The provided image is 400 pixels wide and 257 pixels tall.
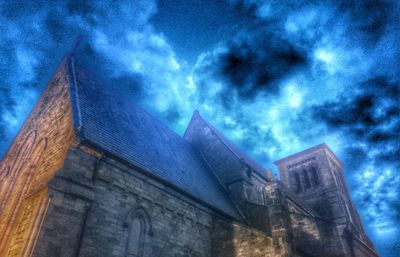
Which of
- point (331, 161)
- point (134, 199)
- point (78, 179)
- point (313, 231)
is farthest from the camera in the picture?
point (331, 161)

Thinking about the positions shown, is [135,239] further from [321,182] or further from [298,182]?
[298,182]

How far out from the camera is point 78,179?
8633mm

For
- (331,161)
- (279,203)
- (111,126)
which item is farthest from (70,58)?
(331,161)

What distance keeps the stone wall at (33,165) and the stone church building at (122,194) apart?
0.06 meters

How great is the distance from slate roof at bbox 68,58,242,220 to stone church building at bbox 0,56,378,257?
0.07m

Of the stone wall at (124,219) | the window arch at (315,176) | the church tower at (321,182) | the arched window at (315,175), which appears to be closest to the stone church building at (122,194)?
the stone wall at (124,219)

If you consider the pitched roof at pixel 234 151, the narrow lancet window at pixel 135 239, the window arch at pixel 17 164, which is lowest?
the narrow lancet window at pixel 135 239

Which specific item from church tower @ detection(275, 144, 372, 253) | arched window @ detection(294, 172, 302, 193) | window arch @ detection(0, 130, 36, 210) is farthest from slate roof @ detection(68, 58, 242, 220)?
arched window @ detection(294, 172, 302, 193)

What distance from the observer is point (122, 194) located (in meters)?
10.0

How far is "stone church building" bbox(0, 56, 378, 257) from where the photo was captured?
8.21 metres

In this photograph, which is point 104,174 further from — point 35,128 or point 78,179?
point 35,128

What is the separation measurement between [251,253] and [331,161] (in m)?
26.5

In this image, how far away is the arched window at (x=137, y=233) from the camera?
9734 mm

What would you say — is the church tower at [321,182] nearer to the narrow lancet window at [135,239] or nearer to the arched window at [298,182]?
the arched window at [298,182]
